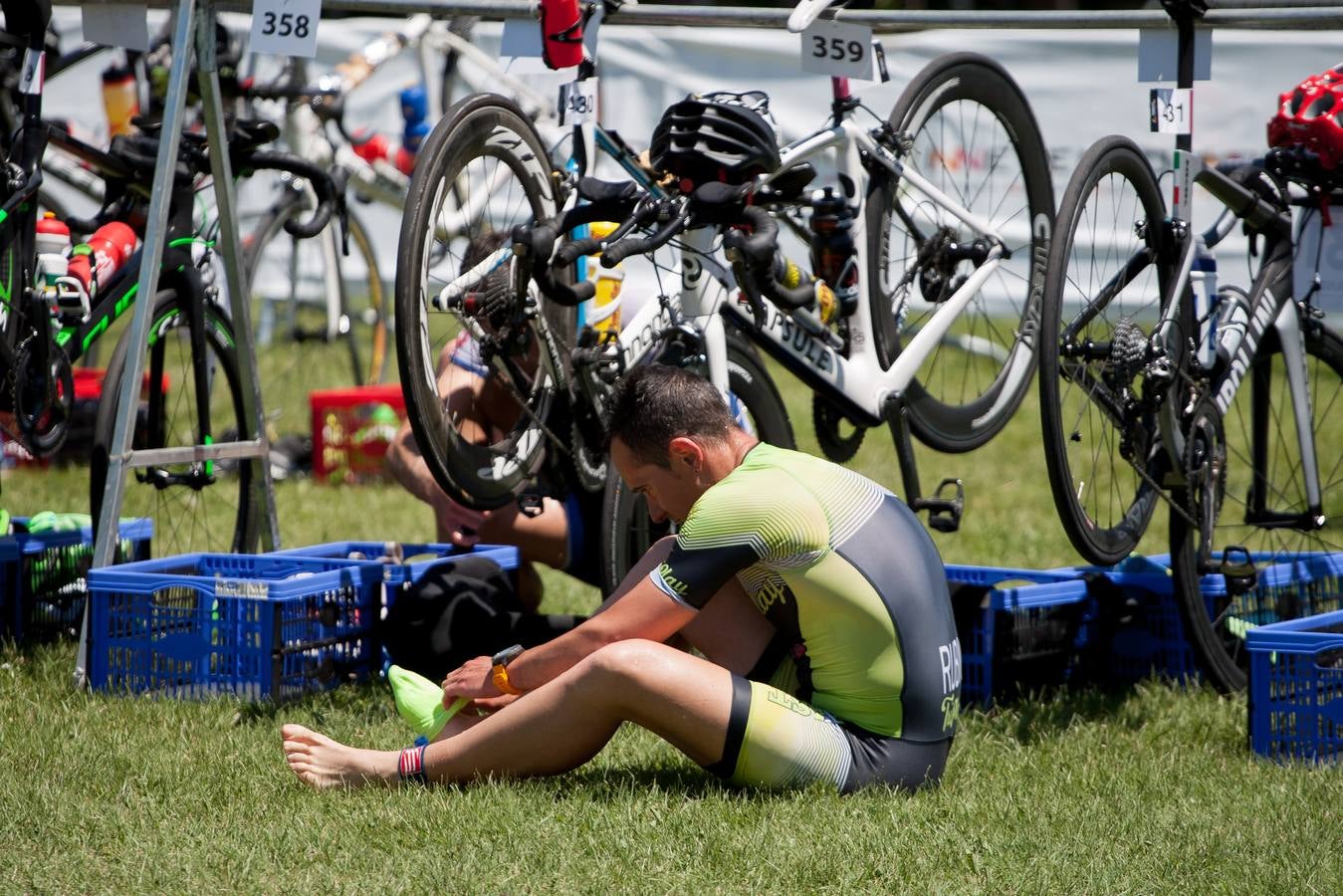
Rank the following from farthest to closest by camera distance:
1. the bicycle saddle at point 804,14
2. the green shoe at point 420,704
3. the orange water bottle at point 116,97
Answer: the orange water bottle at point 116,97, the bicycle saddle at point 804,14, the green shoe at point 420,704

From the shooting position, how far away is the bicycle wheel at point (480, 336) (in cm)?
399

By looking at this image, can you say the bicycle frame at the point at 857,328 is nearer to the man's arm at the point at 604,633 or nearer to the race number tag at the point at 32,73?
the man's arm at the point at 604,633

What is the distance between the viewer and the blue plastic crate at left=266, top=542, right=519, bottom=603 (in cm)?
468

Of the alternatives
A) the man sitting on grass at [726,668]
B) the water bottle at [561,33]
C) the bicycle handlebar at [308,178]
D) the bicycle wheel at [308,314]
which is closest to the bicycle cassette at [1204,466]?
the man sitting on grass at [726,668]

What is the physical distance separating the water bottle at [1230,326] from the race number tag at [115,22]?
3.24m

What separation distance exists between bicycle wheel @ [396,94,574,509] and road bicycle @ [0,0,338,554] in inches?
31.5

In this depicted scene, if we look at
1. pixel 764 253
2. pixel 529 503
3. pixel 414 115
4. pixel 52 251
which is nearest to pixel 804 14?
pixel 764 253

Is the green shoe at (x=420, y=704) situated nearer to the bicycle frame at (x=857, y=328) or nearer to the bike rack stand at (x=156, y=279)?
the bike rack stand at (x=156, y=279)

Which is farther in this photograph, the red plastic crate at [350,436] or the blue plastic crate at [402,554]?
the red plastic crate at [350,436]

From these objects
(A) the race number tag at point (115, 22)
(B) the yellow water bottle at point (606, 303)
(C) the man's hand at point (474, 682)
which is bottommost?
(C) the man's hand at point (474, 682)

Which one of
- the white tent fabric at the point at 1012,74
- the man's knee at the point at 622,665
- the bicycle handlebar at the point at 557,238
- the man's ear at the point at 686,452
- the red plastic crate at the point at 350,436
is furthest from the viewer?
the white tent fabric at the point at 1012,74

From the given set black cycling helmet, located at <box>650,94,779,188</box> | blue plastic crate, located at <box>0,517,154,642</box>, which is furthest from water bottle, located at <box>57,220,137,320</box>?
black cycling helmet, located at <box>650,94,779,188</box>

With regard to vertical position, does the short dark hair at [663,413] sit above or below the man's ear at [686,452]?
above

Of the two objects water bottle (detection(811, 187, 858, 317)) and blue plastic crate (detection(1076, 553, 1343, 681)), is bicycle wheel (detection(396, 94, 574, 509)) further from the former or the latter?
blue plastic crate (detection(1076, 553, 1343, 681))
